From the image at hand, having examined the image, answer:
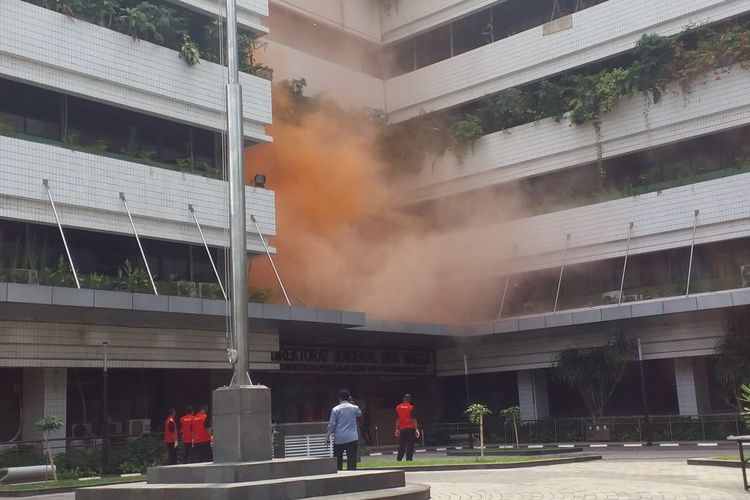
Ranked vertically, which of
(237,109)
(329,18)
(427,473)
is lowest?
(427,473)

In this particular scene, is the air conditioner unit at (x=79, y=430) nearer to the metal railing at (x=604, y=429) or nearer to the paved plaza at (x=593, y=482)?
the paved plaza at (x=593, y=482)

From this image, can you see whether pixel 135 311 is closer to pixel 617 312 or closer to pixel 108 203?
pixel 108 203

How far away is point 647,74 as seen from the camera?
31766mm

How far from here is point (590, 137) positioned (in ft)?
111

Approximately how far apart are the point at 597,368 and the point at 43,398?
17.7 meters

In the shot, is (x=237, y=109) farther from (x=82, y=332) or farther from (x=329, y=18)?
(x=329, y=18)

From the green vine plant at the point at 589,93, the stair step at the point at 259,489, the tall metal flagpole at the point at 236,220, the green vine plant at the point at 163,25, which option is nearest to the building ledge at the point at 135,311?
the green vine plant at the point at 163,25

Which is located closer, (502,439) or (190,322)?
(190,322)

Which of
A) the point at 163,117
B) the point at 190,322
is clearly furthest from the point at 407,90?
the point at 190,322

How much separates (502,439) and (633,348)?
5830mm

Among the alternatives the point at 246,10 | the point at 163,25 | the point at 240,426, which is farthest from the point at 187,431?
the point at 246,10

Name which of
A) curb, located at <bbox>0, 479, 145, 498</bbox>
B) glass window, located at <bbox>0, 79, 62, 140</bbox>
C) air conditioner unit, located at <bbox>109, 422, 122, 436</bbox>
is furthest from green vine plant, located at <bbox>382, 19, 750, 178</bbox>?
curb, located at <bbox>0, 479, 145, 498</bbox>

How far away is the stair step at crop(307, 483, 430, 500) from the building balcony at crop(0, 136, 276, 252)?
47.6 ft

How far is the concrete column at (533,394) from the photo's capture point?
34062 millimetres
